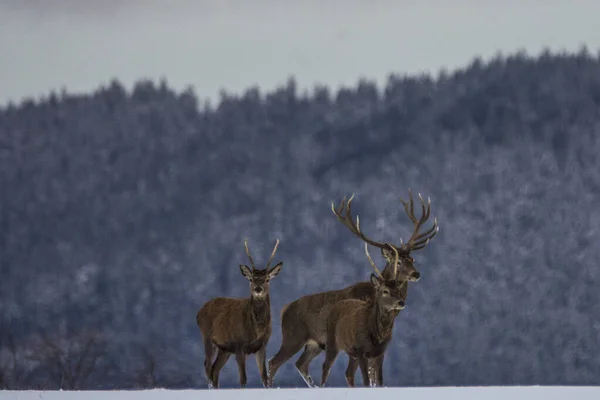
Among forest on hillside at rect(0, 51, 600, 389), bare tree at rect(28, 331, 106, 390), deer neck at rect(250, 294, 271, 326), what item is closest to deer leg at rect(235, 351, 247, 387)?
deer neck at rect(250, 294, 271, 326)

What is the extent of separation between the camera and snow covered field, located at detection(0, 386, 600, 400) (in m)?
11.1

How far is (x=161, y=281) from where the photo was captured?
8538cm

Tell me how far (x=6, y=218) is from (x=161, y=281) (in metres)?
19.5

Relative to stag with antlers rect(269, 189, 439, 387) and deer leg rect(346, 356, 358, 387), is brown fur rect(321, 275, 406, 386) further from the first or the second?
stag with antlers rect(269, 189, 439, 387)

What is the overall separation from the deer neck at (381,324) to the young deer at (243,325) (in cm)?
118

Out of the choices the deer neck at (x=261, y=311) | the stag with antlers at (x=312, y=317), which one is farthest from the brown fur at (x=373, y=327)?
the stag with antlers at (x=312, y=317)

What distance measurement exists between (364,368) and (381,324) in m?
0.49

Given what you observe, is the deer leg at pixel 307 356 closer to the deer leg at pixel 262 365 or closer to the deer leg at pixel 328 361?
the deer leg at pixel 328 361

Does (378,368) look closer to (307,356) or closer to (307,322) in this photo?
(307,322)

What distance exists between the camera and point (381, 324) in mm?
15695

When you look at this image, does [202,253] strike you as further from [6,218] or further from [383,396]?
[383,396]

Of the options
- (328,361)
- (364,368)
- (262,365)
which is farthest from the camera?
(328,361)

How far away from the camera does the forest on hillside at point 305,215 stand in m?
74.1

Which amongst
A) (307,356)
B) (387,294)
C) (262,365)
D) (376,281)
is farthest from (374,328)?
(307,356)
